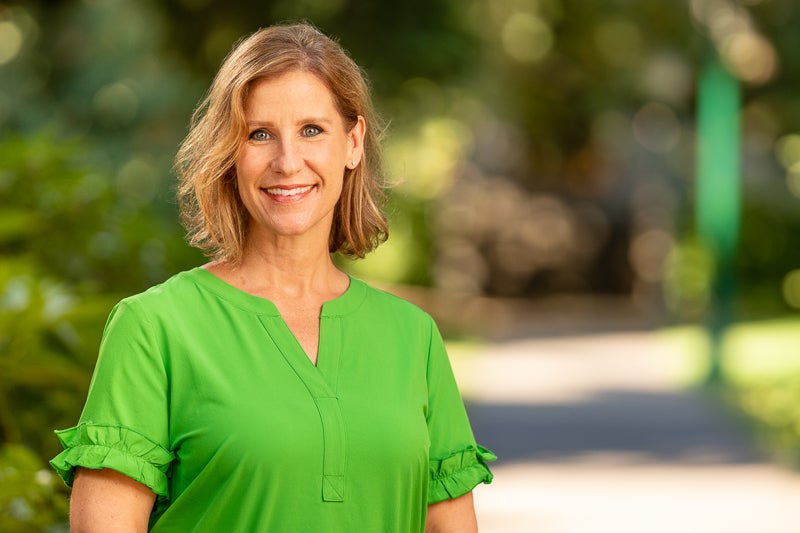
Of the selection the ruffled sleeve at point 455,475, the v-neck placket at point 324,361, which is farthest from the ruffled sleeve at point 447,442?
the v-neck placket at point 324,361

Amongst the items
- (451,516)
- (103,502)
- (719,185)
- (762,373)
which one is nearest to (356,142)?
(451,516)

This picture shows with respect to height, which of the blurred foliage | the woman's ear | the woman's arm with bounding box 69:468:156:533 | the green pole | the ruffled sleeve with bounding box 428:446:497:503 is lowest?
the woman's arm with bounding box 69:468:156:533

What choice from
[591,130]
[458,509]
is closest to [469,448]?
[458,509]

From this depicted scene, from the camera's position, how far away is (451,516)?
122 inches

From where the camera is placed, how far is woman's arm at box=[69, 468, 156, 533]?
2686mm

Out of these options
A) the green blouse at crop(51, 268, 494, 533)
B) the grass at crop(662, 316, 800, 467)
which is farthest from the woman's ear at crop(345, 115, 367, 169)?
the grass at crop(662, 316, 800, 467)

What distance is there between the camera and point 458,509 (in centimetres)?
311

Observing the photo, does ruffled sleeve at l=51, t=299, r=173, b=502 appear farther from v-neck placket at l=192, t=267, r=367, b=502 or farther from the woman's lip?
the woman's lip

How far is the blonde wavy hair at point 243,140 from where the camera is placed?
2920 mm

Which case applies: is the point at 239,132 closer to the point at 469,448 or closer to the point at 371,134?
the point at 371,134

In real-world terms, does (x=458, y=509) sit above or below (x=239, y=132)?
below

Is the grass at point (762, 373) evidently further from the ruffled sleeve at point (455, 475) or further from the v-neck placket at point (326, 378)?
the v-neck placket at point (326, 378)

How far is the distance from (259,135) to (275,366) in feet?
1.47

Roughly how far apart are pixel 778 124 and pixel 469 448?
25.9m
